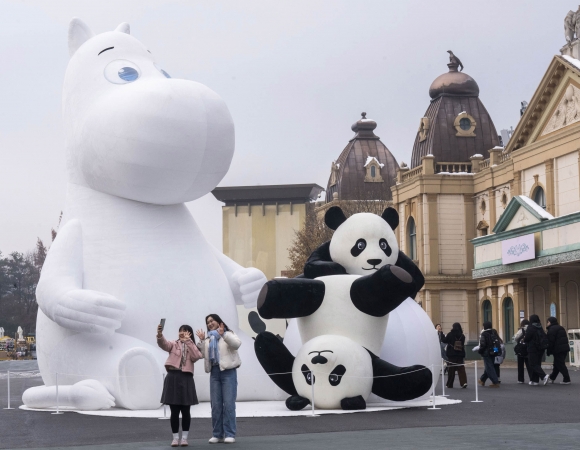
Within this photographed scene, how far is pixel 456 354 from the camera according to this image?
18.7 metres

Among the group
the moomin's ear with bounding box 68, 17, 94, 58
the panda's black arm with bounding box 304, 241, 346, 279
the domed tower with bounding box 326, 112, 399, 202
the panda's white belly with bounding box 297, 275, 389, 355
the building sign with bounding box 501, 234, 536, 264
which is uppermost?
the domed tower with bounding box 326, 112, 399, 202

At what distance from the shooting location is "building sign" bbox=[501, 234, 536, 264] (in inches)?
1236

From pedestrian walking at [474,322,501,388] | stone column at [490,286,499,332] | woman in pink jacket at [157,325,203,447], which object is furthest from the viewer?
stone column at [490,286,499,332]

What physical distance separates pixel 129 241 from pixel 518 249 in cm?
2125

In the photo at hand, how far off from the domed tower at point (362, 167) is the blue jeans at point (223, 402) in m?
52.9

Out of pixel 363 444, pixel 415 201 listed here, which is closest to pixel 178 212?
pixel 363 444

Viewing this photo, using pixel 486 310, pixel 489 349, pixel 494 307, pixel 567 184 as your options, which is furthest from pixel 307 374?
pixel 486 310

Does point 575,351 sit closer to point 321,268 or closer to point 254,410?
point 321,268

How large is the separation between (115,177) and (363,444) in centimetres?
545

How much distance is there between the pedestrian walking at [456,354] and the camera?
18.2 metres

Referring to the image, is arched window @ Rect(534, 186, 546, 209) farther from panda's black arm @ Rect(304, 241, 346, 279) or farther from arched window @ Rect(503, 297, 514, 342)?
panda's black arm @ Rect(304, 241, 346, 279)

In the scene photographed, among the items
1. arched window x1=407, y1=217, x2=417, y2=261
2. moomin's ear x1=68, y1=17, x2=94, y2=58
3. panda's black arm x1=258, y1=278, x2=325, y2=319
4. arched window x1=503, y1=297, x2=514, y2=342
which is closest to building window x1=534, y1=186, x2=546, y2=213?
arched window x1=503, y1=297, x2=514, y2=342

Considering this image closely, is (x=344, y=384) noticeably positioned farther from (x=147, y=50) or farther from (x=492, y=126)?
(x=492, y=126)

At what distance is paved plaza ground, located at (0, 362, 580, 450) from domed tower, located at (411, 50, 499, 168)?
32997 millimetres
